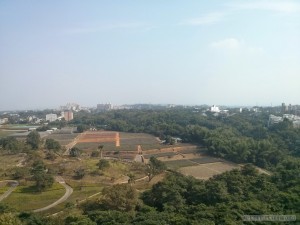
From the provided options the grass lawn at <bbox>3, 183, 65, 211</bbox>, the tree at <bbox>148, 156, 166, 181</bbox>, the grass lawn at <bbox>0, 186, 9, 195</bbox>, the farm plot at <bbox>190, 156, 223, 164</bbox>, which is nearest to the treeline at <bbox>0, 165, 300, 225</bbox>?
the grass lawn at <bbox>3, 183, 65, 211</bbox>

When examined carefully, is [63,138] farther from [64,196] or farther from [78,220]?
[78,220]

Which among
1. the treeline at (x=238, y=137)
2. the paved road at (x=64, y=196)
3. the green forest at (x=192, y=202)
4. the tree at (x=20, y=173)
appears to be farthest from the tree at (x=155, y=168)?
the treeline at (x=238, y=137)

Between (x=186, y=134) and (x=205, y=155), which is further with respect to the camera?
(x=186, y=134)

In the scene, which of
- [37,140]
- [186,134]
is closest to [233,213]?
[37,140]

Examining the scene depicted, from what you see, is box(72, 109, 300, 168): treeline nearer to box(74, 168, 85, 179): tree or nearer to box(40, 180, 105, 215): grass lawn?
box(74, 168, 85, 179): tree

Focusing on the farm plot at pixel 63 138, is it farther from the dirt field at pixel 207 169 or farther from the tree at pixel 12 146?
the dirt field at pixel 207 169

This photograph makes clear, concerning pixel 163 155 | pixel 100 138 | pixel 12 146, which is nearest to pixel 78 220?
pixel 12 146

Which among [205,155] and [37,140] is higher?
[37,140]

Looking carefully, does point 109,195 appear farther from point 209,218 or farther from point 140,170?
point 140,170
